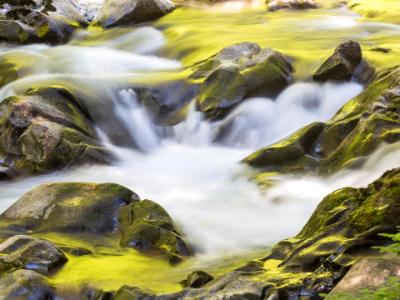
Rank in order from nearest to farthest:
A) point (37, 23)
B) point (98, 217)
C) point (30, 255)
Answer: point (30, 255) → point (98, 217) → point (37, 23)

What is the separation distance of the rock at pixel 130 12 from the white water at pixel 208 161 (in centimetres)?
428

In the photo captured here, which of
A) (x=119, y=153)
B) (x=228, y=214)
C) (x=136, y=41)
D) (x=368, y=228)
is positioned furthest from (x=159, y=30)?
(x=368, y=228)

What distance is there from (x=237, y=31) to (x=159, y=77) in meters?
5.07

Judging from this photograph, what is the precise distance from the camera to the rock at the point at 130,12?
21891 millimetres

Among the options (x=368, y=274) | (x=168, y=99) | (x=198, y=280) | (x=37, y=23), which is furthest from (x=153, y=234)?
(x=37, y=23)

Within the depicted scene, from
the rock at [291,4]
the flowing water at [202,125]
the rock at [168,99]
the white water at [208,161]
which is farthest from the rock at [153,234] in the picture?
the rock at [291,4]

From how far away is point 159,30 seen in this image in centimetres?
2080

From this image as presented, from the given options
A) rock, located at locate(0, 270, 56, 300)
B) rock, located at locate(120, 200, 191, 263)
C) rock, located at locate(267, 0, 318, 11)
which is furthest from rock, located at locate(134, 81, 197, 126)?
rock, located at locate(267, 0, 318, 11)

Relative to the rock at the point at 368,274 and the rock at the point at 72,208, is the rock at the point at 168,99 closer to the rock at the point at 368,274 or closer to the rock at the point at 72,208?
the rock at the point at 72,208

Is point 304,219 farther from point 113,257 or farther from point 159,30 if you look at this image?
point 159,30

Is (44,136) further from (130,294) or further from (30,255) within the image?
A: (130,294)

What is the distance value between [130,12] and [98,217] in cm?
1461

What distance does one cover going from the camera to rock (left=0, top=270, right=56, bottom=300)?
599 centimetres

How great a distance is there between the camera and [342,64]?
1316 cm
